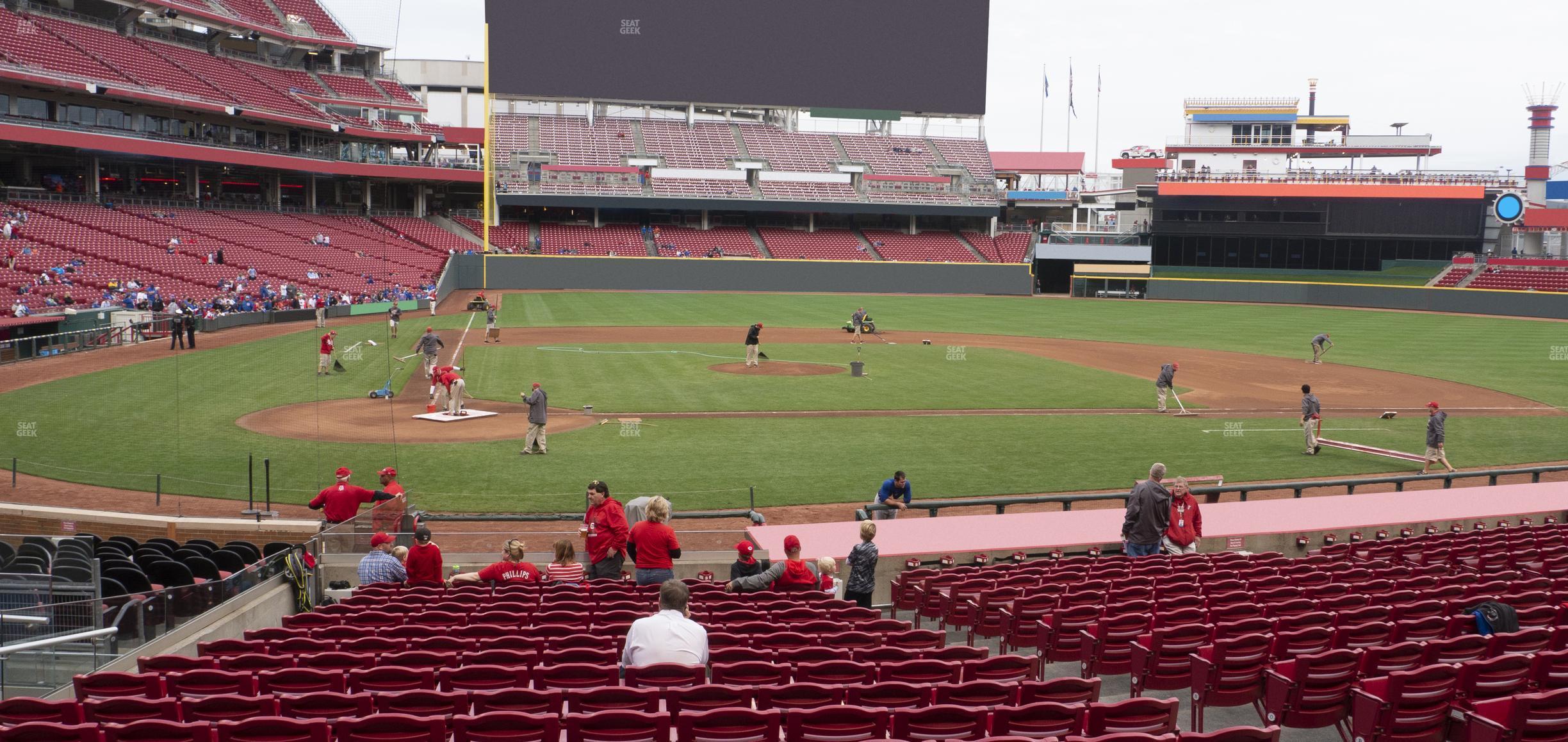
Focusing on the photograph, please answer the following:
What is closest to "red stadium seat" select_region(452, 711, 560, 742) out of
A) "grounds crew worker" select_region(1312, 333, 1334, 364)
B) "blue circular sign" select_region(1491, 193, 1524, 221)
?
"grounds crew worker" select_region(1312, 333, 1334, 364)

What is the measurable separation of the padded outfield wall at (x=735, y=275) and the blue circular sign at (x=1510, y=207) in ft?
104

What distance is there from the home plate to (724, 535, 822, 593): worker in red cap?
16834mm

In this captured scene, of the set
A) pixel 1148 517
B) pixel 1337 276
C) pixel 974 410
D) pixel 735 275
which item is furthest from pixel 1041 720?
pixel 1337 276

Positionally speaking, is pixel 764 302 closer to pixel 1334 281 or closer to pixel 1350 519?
pixel 1334 281

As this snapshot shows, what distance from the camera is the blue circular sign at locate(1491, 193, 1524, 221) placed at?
73562 millimetres

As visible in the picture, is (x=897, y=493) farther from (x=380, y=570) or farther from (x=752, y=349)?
(x=752, y=349)

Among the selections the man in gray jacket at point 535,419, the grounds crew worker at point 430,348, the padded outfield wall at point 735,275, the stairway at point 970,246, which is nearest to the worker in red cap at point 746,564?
the man in gray jacket at point 535,419

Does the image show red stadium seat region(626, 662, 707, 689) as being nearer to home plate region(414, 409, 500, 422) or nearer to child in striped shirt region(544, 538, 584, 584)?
child in striped shirt region(544, 538, 584, 584)

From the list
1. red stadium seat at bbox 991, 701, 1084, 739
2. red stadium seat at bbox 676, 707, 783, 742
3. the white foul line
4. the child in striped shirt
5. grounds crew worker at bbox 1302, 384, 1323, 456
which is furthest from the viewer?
the white foul line

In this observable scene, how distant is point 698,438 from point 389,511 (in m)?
11.6

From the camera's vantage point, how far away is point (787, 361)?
39.8 m

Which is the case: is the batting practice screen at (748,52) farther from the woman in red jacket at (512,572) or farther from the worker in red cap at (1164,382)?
the woman in red jacket at (512,572)

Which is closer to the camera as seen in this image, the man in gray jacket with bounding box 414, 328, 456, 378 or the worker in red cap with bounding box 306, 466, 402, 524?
the worker in red cap with bounding box 306, 466, 402, 524

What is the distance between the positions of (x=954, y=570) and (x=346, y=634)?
6721mm
